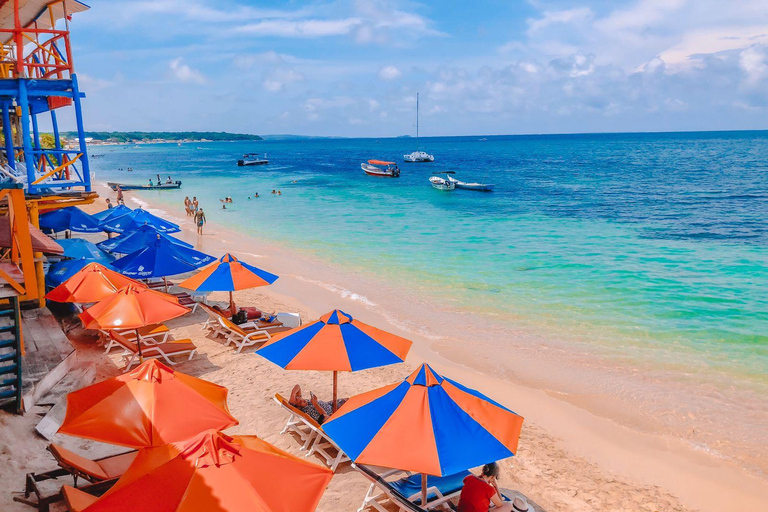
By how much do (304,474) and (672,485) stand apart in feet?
18.9

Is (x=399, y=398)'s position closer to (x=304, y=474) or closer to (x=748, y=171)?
(x=304, y=474)

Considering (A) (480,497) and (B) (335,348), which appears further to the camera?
(B) (335,348)

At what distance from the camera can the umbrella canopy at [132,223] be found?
1738cm

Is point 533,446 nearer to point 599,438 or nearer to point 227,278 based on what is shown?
point 599,438

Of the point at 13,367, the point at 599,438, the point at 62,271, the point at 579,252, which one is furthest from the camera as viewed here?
the point at 579,252

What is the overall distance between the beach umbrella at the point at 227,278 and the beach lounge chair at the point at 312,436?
3.71m

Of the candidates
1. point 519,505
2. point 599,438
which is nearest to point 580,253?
point 599,438

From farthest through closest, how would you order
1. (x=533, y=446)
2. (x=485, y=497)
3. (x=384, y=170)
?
(x=384, y=170) → (x=533, y=446) → (x=485, y=497)

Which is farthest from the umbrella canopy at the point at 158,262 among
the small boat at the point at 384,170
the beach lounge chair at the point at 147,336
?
the small boat at the point at 384,170

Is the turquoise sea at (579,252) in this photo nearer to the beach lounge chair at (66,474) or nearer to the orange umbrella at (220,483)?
the orange umbrella at (220,483)

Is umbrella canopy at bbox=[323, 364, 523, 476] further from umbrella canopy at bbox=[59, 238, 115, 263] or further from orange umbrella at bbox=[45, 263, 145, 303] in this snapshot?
umbrella canopy at bbox=[59, 238, 115, 263]

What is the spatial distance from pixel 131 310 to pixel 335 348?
3.99 metres

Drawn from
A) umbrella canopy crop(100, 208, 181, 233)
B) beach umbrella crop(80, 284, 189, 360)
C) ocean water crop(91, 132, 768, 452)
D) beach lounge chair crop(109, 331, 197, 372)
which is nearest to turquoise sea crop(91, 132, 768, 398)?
ocean water crop(91, 132, 768, 452)

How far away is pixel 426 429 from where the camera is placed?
4914 millimetres
